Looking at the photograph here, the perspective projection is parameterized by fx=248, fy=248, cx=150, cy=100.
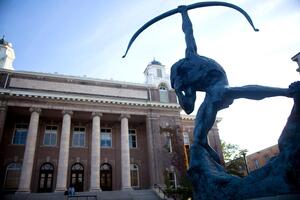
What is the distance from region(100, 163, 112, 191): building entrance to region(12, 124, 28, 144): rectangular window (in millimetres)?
8839

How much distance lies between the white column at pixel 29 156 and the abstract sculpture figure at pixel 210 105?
801 inches

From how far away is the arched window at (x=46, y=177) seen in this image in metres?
24.8

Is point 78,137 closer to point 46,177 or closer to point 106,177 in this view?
point 46,177

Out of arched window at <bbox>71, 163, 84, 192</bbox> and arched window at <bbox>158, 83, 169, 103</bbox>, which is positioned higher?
arched window at <bbox>158, 83, 169, 103</bbox>

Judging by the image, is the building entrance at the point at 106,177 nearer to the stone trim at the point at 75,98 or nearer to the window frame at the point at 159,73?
the stone trim at the point at 75,98

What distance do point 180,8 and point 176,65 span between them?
1373 mm

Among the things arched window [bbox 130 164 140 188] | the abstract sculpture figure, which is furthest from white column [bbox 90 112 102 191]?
the abstract sculpture figure

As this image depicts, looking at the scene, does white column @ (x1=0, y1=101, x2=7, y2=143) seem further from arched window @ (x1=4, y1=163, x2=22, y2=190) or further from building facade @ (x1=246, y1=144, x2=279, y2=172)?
building facade @ (x1=246, y1=144, x2=279, y2=172)

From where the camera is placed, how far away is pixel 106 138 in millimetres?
29172

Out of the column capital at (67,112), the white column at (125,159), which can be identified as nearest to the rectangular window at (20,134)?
the column capital at (67,112)

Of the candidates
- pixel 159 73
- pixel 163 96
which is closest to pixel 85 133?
pixel 163 96

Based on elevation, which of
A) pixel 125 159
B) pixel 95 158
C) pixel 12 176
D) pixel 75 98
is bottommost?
pixel 12 176

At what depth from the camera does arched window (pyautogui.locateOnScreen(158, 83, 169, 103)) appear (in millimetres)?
30781

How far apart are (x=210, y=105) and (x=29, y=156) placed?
72.8 ft
